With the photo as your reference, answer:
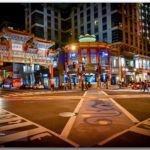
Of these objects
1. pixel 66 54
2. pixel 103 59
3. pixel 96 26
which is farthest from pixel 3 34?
pixel 96 26

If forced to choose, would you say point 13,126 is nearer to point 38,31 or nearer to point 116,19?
point 116,19

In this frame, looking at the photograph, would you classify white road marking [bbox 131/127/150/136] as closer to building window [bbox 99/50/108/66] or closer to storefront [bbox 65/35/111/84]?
storefront [bbox 65/35/111/84]

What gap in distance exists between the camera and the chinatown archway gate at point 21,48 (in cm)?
2839

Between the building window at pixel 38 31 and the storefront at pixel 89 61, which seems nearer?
the storefront at pixel 89 61

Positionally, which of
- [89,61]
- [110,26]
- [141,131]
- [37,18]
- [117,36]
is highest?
[37,18]

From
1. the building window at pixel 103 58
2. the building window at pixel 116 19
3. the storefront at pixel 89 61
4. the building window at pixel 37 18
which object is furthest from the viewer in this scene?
the building window at pixel 37 18

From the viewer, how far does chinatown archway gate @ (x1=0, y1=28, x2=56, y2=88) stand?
28391 millimetres

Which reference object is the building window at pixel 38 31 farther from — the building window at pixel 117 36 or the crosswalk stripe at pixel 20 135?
the crosswalk stripe at pixel 20 135

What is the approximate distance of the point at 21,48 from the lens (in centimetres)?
3028

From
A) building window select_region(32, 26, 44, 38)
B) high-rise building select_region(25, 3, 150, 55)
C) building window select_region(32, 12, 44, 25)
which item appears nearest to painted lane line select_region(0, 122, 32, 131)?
high-rise building select_region(25, 3, 150, 55)

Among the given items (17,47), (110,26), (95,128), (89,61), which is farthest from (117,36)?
(95,128)

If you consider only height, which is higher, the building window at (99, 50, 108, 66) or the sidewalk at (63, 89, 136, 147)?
the building window at (99, 50, 108, 66)

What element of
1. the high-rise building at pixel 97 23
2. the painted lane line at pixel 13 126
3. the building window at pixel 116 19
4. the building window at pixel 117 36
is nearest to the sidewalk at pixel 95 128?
the painted lane line at pixel 13 126

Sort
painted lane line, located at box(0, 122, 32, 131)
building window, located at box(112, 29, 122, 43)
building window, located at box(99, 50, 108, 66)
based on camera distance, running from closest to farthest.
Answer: painted lane line, located at box(0, 122, 32, 131) < building window, located at box(99, 50, 108, 66) < building window, located at box(112, 29, 122, 43)
